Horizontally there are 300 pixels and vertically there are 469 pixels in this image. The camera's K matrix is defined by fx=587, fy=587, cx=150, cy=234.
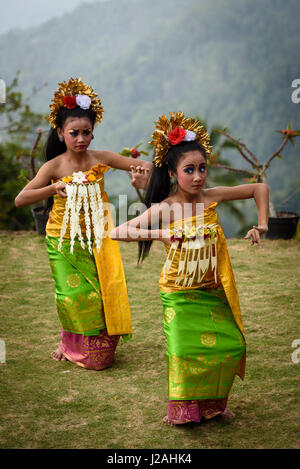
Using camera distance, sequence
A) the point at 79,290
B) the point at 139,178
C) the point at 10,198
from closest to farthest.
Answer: the point at 139,178
the point at 79,290
the point at 10,198

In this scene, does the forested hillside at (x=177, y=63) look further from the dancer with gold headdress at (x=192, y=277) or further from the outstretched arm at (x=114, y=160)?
the dancer with gold headdress at (x=192, y=277)

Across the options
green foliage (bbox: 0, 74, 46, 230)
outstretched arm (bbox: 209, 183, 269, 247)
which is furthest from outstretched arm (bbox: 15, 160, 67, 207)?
green foliage (bbox: 0, 74, 46, 230)

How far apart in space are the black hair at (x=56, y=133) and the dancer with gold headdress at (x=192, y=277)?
2.66 feet

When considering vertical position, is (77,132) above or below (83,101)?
below

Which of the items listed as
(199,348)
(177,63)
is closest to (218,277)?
(199,348)

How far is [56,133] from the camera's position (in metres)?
3.65

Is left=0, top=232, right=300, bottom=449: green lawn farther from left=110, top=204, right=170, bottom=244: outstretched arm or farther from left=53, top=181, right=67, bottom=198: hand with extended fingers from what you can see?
left=53, top=181, right=67, bottom=198: hand with extended fingers

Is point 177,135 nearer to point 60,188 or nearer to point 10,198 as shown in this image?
point 60,188

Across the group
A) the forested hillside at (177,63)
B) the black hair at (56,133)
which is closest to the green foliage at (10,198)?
the forested hillside at (177,63)

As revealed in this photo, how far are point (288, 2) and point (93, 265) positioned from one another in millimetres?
6255

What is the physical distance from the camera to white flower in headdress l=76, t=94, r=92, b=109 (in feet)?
11.3

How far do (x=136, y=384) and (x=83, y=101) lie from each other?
1671mm
